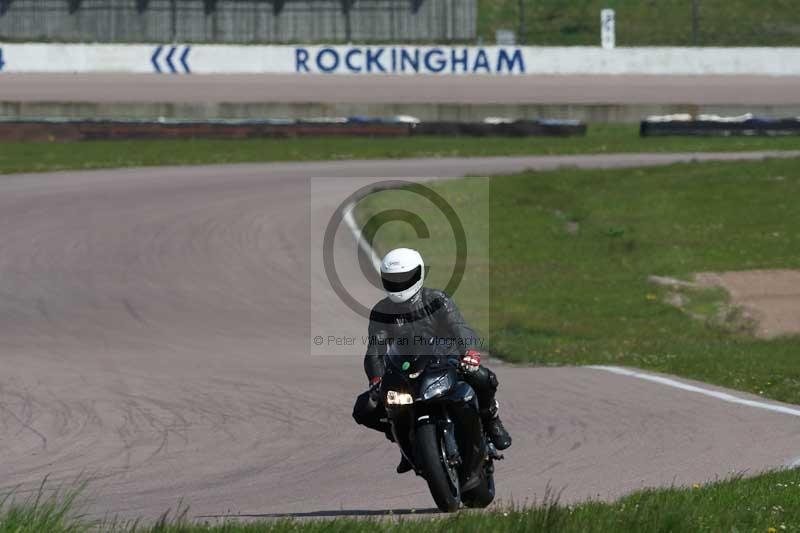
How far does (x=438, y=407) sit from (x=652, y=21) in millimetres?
46247

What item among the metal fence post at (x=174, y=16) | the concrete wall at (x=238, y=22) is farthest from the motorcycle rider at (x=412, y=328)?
the metal fence post at (x=174, y=16)

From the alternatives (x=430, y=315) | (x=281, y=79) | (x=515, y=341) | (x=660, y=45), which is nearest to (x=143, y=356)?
(x=515, y=341)

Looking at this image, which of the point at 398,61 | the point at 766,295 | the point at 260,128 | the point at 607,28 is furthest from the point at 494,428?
the point at 607,28

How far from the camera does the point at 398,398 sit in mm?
8398

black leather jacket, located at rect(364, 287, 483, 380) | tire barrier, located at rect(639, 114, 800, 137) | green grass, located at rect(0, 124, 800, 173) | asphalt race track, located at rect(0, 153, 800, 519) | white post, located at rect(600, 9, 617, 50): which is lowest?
asphalt race track, located at rect(0, 153, 800, 519)

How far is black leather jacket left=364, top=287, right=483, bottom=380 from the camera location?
28.3 ft

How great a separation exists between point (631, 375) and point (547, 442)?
400 centimetres

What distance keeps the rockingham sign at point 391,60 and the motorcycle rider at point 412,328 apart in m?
39.0

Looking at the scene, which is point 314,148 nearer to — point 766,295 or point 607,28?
point 607,28

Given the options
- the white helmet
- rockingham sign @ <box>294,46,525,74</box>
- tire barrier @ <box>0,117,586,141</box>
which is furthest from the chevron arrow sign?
the white helmet

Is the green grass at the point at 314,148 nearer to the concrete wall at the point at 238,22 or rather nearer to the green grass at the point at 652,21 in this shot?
the concrete wall at the point at 238,22

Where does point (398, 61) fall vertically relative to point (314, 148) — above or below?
above

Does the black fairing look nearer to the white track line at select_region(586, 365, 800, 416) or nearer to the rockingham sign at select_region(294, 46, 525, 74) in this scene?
the white track line at select_region(586, 365, 800, 416)

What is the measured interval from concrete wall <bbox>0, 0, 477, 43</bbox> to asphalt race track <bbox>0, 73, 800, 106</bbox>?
3.01 metres
